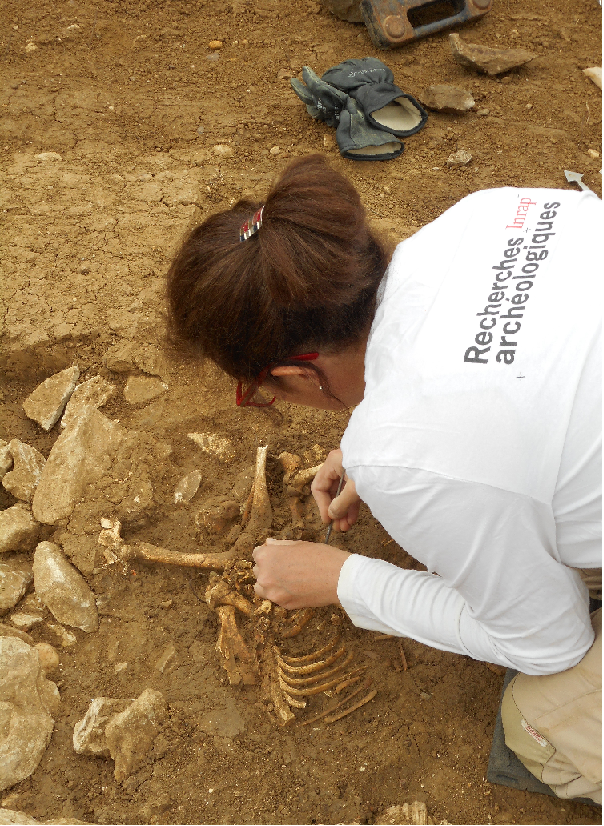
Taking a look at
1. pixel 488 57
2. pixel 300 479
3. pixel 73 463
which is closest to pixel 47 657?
pixel 73 463

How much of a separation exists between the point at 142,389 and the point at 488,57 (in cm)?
320

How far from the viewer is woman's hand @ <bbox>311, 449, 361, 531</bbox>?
7.13ft

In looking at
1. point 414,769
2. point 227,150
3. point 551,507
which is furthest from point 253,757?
point 227,150

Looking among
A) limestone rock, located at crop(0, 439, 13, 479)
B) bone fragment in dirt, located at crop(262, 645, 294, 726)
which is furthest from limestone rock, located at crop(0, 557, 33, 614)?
bone fragment in dirt, located at crop(262, 645, 294, 726)

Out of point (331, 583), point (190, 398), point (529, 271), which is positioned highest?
point (529, 271)

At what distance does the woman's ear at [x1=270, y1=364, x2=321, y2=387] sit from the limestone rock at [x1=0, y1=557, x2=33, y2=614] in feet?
4.71

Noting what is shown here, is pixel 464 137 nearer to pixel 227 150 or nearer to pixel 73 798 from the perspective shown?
pixel 227 150

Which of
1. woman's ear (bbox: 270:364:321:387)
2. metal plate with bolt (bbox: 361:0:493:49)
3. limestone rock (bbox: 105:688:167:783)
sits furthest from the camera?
metal plate with bolt (bbox: 361:0:493:49)

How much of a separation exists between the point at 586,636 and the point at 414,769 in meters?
0.75

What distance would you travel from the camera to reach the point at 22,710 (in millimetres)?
2201

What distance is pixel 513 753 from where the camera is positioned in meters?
2.07

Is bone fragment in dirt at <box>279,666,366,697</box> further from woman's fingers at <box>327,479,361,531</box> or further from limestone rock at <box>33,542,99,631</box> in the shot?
limestone rock at <box>33,542,99,631</box>

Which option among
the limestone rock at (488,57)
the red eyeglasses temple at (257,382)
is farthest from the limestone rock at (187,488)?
the limestone rock at (488,57)

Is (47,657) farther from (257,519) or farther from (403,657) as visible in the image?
(403,657)
